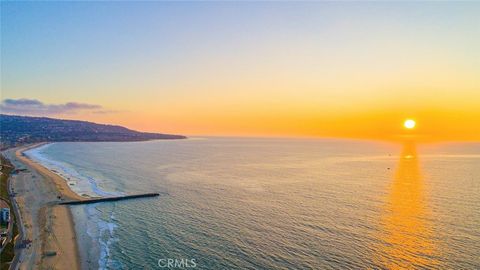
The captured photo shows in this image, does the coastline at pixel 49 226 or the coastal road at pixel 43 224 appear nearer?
the coastal road at pixel 43 224

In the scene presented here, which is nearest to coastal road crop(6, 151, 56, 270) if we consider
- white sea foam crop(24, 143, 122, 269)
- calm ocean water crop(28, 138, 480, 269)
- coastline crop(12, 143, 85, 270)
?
coastline crop(12, 143, 85, 270)

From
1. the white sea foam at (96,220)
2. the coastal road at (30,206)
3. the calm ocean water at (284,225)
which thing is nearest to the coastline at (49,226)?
the coastal road at (30,206)

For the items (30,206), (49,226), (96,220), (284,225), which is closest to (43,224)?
(49,226)

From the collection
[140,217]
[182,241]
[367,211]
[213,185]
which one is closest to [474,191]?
[367,211]

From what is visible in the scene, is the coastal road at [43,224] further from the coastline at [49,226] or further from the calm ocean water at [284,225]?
the calm ocean water at [284,225]

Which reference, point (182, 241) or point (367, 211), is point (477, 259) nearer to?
point (367, 211)

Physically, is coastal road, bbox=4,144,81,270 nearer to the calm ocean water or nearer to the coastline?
the coastline

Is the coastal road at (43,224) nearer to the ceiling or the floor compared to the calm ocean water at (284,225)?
nearer to the floor

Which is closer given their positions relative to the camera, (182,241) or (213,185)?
(182,241)
